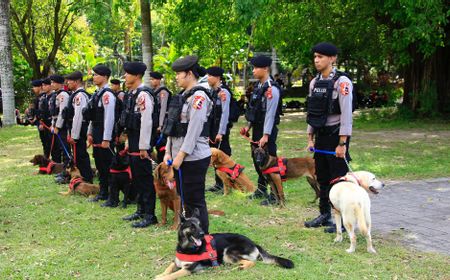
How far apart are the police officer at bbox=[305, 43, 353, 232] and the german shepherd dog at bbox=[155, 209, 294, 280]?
150cm

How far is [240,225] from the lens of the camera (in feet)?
22.5

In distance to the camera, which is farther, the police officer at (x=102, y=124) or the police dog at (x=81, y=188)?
the police dog at (x=81, y=188)

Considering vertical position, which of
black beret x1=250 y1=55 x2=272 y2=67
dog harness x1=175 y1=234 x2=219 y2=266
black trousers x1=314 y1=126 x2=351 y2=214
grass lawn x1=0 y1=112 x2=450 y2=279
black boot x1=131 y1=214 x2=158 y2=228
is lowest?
grass lawn x1=0 y1=112 x2=450 y2=279

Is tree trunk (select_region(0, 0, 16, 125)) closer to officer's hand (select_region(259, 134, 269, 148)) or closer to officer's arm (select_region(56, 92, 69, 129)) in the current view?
officer's arm (select_region(56, 92, 69, 129))

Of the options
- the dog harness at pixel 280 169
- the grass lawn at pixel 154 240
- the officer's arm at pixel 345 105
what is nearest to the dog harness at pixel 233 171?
the grass lawn at pixel 154 240

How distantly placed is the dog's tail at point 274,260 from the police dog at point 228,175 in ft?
10.6

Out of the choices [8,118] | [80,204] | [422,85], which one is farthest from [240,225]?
[8,118]

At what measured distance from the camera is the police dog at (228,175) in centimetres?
850

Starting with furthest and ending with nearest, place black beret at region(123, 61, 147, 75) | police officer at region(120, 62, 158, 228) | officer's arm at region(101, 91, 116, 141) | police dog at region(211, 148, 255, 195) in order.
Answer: police dog at region(211, 148, 255, 195), officer's arm at region(101, 91, 116, 141), black beret at region(123, 61, 147, 75), police officer at region(120, 62, 158, 228)

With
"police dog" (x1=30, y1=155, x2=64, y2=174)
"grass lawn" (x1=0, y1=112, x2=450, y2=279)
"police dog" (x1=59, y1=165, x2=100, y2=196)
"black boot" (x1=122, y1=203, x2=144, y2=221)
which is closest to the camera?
"grass lawn" (x1=0, y1=112, x2=450, y2=279)

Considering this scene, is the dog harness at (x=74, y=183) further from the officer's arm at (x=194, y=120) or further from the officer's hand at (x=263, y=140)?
the officer's arm at (x=194, y=120)

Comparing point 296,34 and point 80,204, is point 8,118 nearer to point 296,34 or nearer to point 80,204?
point 296,34

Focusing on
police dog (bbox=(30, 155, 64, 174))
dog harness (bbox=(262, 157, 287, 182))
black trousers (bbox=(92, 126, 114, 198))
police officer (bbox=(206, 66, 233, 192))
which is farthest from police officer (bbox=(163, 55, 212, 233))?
police dog (bbox=(30, 155, 64, 174))

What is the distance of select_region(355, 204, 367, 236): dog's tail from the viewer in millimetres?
5395
